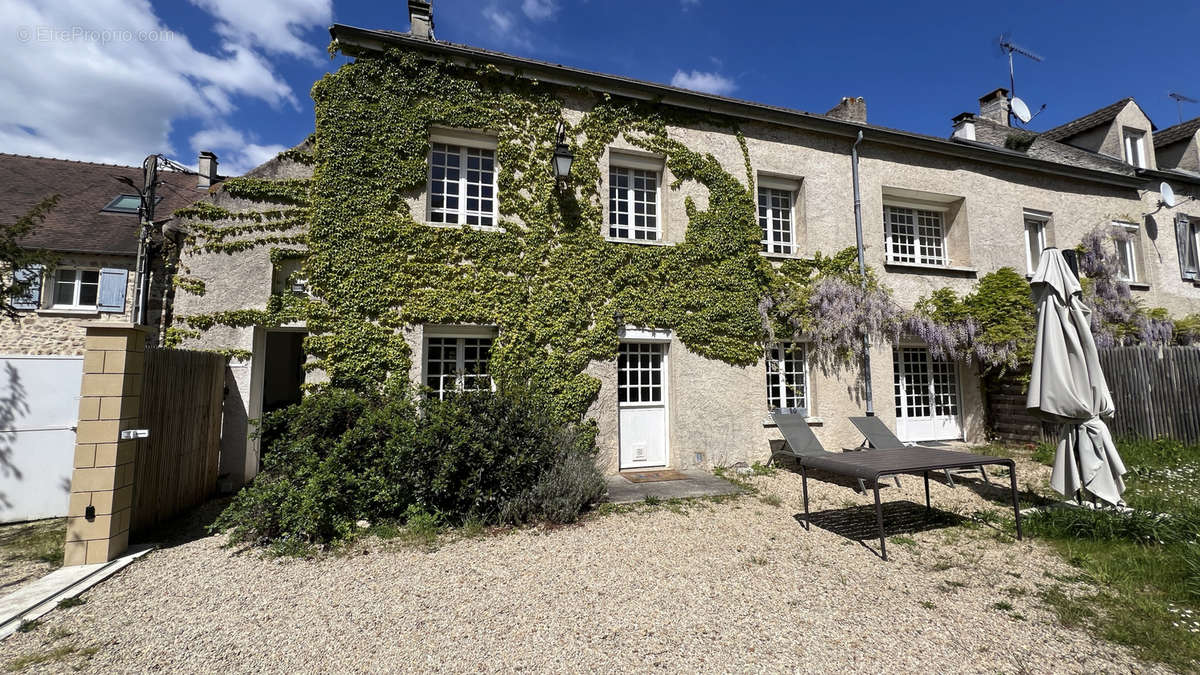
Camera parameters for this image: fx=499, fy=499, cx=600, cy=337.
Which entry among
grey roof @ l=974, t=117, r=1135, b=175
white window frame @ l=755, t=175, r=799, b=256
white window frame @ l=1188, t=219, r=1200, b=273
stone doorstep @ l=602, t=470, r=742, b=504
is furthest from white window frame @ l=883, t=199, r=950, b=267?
white window frame @ l=1188, t=219, r=1200, b=273

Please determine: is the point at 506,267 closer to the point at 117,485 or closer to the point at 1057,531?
the point at 117,485

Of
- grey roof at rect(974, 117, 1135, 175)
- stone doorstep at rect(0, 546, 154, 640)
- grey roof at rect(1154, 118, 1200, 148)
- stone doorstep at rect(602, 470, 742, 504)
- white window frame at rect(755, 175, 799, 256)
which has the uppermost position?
→ grey roof at rect(1154, 118, 1200, 148)

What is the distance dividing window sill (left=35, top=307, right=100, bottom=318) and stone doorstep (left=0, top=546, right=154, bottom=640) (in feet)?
30.5

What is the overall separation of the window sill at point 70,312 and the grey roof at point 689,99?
860 centimetres

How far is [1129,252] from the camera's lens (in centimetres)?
1227

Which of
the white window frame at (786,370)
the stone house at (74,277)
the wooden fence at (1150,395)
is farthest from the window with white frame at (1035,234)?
the stone house at (74,277)

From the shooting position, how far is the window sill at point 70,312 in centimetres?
1041

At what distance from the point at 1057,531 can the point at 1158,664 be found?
2.41 m

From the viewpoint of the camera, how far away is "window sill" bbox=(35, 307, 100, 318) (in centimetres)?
1041

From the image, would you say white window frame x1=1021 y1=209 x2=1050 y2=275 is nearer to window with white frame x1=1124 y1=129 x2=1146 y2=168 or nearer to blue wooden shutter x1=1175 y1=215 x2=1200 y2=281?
window with white frame x1=1124 y1=129 x2=1146 y2=168

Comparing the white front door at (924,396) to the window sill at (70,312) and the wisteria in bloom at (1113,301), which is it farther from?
the window sill at (70,312)

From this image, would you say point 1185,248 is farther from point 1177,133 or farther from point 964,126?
point 964,126

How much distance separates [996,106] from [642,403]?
42.8 ft

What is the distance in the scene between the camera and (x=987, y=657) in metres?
2.87
